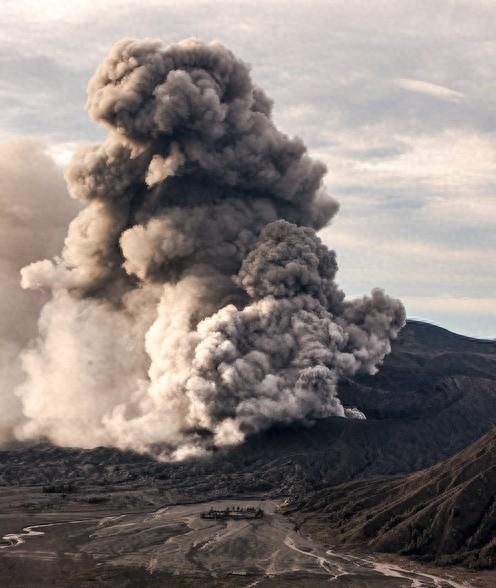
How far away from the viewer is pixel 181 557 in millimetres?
67625

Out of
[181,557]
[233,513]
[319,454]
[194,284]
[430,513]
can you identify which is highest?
[194,284]

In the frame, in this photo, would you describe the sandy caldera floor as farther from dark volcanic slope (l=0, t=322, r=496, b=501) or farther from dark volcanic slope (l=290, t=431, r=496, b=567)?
dark volcanic slope (l=0, t=322, r=496, b=501)

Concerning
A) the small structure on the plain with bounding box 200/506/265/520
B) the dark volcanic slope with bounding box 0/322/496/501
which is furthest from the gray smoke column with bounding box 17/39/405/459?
the small structure on the plain with bounding box 200/506/265/520

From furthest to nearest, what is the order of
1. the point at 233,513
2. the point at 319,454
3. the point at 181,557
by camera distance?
the point at 319,454, the point at 233,513, the point at 181,557

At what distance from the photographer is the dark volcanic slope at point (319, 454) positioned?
343 ft

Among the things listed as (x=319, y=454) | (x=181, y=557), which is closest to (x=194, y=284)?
(x=319, y=454)

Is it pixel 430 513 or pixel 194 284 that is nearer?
pixel 430 513

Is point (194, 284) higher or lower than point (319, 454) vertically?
higher

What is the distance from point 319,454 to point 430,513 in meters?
38.7

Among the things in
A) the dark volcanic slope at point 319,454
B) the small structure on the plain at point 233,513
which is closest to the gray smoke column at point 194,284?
the dark volcanic slope at point 319,454

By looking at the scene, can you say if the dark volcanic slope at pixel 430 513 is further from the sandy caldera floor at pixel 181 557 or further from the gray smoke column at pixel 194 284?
the gray smoke column at pixel 194 284

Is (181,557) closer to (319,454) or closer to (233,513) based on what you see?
(233,513)

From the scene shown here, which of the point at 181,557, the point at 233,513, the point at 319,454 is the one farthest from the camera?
the point at 319,454

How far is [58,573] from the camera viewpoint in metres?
61.7
